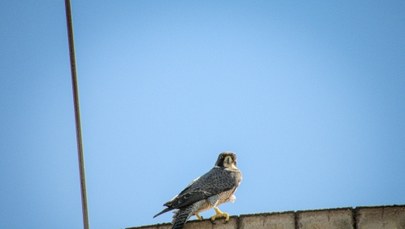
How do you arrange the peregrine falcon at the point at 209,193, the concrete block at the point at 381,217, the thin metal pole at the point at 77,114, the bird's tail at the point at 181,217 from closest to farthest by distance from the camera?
1. the thin metal pole at the point at 77,114
2. the concrete block at the point at 381,217
3. the bird's tail at the point at 181,217
4. the peregrine falcon at the point at 209,193

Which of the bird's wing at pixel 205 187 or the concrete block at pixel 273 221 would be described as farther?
the bird's wing at pixel 205 187

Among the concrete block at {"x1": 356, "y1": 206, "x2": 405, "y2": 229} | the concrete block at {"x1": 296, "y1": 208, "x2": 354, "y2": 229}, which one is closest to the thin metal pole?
the concrete block at {"x1": 296, "y1": 208, "x2": 354, "y2": 229}

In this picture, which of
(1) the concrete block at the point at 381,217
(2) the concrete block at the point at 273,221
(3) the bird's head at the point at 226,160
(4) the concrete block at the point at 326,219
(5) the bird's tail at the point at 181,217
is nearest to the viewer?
(1) the concrete block at the point at 381,217

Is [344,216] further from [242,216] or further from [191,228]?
[191,228]

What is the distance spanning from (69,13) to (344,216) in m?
4.52

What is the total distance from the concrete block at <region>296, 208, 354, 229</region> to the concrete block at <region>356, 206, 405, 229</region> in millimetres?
141

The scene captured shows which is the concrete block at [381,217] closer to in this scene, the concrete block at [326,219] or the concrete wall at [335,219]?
the concrete wall at [335,219]

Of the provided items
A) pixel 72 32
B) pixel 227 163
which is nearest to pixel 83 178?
pixel 72 32

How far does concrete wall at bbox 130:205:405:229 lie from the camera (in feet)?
30.2

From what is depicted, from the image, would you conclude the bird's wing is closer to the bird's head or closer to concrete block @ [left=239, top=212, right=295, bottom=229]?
the bird's head

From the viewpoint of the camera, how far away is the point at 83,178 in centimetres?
712

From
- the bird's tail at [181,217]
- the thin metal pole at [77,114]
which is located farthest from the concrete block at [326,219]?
the thin metal pole at [77,114]

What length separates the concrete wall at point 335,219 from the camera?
9.20m

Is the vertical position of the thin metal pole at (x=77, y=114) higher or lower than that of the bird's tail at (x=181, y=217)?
higher
